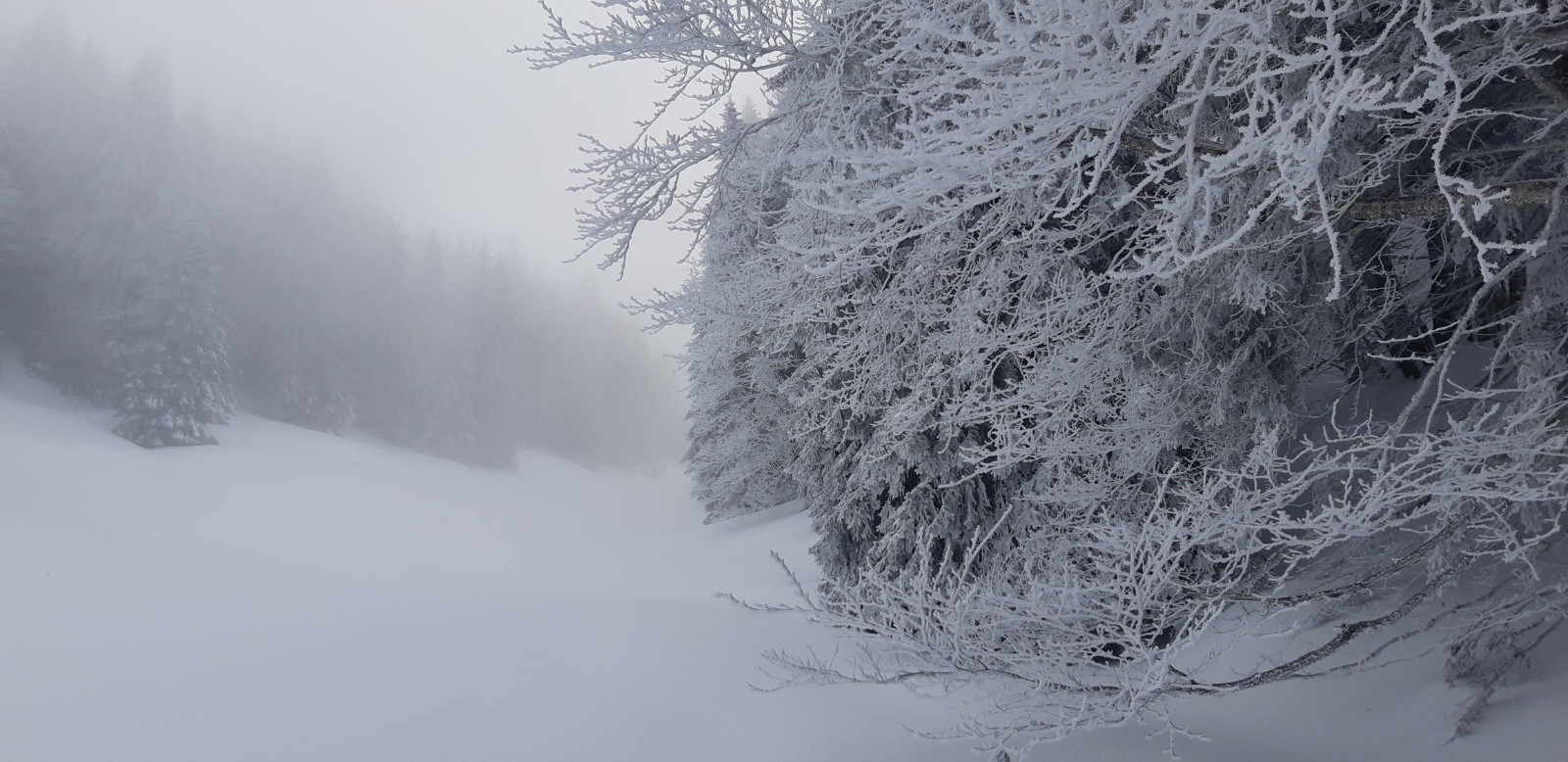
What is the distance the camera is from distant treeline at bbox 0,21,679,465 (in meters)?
19.2

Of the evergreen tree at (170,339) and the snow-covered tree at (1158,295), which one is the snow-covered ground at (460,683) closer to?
the snow-covered tree at (1158,295)

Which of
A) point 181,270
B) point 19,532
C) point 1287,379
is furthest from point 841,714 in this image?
point 181,270

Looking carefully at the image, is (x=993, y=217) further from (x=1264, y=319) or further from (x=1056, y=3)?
(x=1056, y=3)

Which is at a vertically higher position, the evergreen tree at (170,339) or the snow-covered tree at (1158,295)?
the evergreen tree at (170,339)

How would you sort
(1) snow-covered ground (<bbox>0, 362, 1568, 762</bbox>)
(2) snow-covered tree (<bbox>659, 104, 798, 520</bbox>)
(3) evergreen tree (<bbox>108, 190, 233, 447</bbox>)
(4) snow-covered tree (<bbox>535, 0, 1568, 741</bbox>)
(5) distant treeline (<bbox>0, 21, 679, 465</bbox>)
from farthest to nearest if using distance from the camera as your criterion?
(5) distant treeline (<bbox>0, 21, 679, 465</bbox>) < (3) evergreen tree (<bbox>108, 190, 233, 447</bbox>) < (2) snow-covered tree (<bbox>659, 104, 798, 520</bbox>) < (1) snow-covered ground (<bbox>0, 362, 1568, 762</bbox>) < (4) snow-covered tree (<bbox>535, 0, 1568, 741</bbox>)

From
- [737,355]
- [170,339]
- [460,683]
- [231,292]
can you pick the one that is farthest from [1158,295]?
[231,292]

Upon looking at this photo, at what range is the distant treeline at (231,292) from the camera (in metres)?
19.2

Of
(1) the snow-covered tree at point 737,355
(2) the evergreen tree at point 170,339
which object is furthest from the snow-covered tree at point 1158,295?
(2) the evergreen tree at point 170,339

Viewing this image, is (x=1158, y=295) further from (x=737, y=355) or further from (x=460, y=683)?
(x=737, y=355)

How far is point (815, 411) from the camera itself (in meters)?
6.84

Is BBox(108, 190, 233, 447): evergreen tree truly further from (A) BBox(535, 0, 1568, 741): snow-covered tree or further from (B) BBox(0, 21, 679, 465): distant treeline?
(A) BBox(535, 0, 1568, 741): snow-covered tree

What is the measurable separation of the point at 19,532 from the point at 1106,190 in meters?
13.9

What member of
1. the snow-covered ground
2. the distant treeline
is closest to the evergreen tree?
the distant treeline

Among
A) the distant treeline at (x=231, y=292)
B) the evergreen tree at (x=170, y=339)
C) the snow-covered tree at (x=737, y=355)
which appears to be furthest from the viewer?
the distant treeline at (x=231, y=292)
